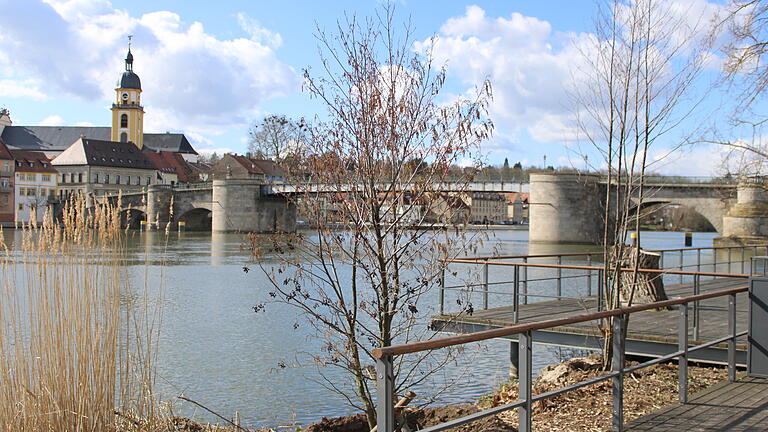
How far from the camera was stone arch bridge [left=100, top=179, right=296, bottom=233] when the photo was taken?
69.9 m

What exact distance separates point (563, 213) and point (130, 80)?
275 feet

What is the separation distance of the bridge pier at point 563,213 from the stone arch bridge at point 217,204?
69.0 feet

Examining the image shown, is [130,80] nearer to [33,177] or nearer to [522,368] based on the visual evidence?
[33,177]

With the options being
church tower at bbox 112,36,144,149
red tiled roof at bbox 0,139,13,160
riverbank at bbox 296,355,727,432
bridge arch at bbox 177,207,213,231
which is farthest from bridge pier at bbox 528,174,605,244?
church tower at bbox 112,36,144,149

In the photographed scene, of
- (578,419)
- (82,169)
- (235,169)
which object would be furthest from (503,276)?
(82,169)

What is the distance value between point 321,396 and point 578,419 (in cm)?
458

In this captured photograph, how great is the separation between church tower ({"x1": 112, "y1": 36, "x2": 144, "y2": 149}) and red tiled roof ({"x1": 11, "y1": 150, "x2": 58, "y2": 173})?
1164 inches

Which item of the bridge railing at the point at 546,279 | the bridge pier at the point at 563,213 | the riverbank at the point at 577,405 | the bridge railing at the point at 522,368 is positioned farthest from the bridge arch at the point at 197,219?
the bridge railing at the point at 522,368

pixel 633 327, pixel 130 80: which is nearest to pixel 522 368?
pixel 633 327

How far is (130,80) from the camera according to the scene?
120 meters

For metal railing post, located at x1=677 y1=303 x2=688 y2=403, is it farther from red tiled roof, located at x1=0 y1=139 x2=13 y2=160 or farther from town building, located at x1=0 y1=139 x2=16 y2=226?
red tiled roof, located at x1=0 y1=139 x2=13 y2=160

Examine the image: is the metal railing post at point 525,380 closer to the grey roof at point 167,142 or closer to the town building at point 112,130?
the town building at point 112,130

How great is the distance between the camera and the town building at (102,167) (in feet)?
324

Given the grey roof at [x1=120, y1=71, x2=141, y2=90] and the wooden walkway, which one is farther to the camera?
the grey roof at [x1=120, y1=71, x2=141, y2=90]
